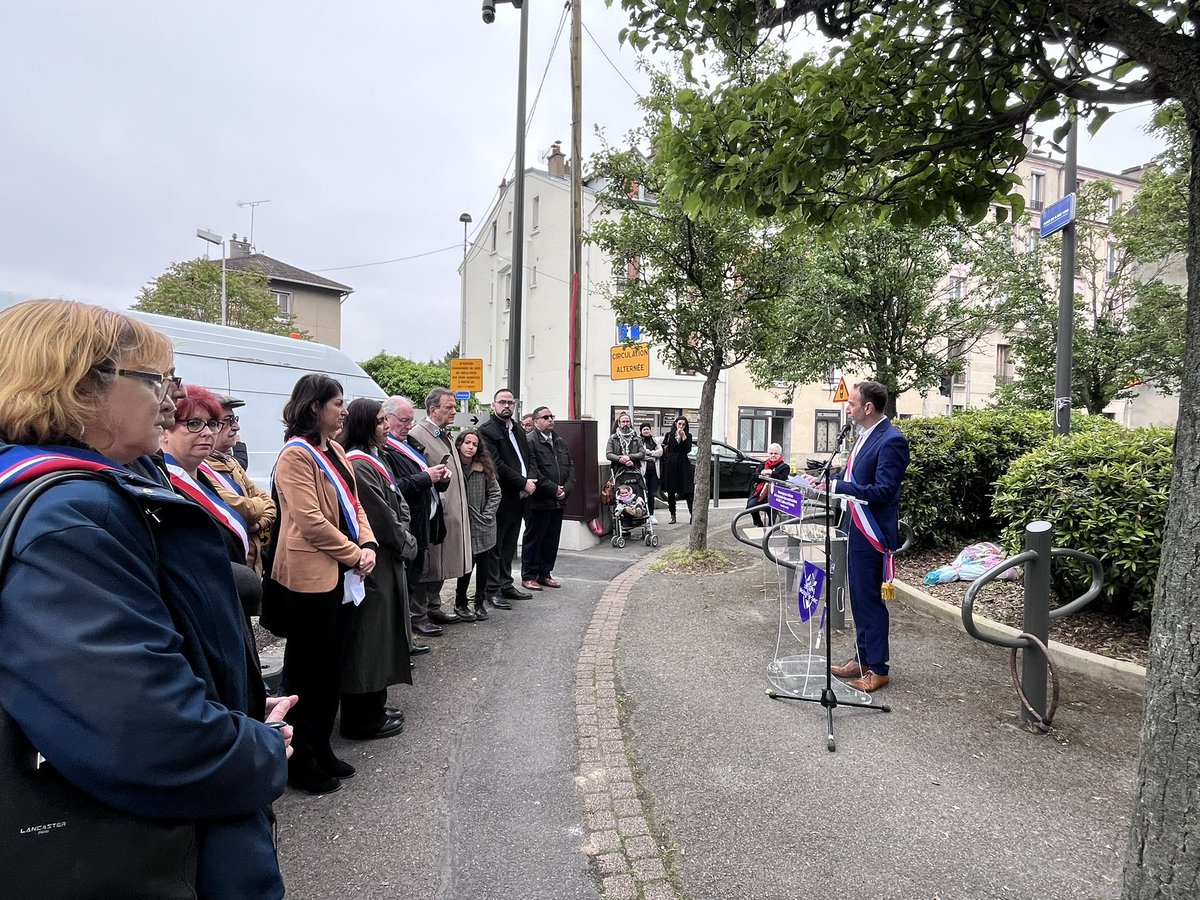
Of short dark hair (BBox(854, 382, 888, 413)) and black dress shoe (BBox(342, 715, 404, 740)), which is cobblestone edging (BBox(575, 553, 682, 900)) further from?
short dark hair (BBox(854, 382, 888, 413))

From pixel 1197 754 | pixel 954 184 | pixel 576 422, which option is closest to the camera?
pixel 1197 754

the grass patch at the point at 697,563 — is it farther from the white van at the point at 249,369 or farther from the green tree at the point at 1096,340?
the green tree at the point at 1096,340

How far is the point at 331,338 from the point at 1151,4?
177 feet

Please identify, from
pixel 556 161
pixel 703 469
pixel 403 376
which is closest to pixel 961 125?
pixel 703 469

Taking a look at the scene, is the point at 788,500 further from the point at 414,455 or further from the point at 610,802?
the point at 414,455

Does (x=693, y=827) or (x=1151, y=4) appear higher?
(x=1151, y=4)

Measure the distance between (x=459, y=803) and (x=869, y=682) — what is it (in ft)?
8.86

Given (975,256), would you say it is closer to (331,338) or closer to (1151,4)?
(1151,4)

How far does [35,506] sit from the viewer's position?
117 cm

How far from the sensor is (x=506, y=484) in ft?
23.0

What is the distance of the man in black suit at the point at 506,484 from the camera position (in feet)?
22.8

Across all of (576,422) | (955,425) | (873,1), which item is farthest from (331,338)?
(873,1)

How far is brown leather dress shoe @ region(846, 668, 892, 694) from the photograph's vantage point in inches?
177

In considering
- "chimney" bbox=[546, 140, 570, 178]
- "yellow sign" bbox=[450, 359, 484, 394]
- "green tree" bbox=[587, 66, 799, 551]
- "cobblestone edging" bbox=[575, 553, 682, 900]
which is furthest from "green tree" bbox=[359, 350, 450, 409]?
"cobblestone edging" bbox=[575, 553, 682, 900]
